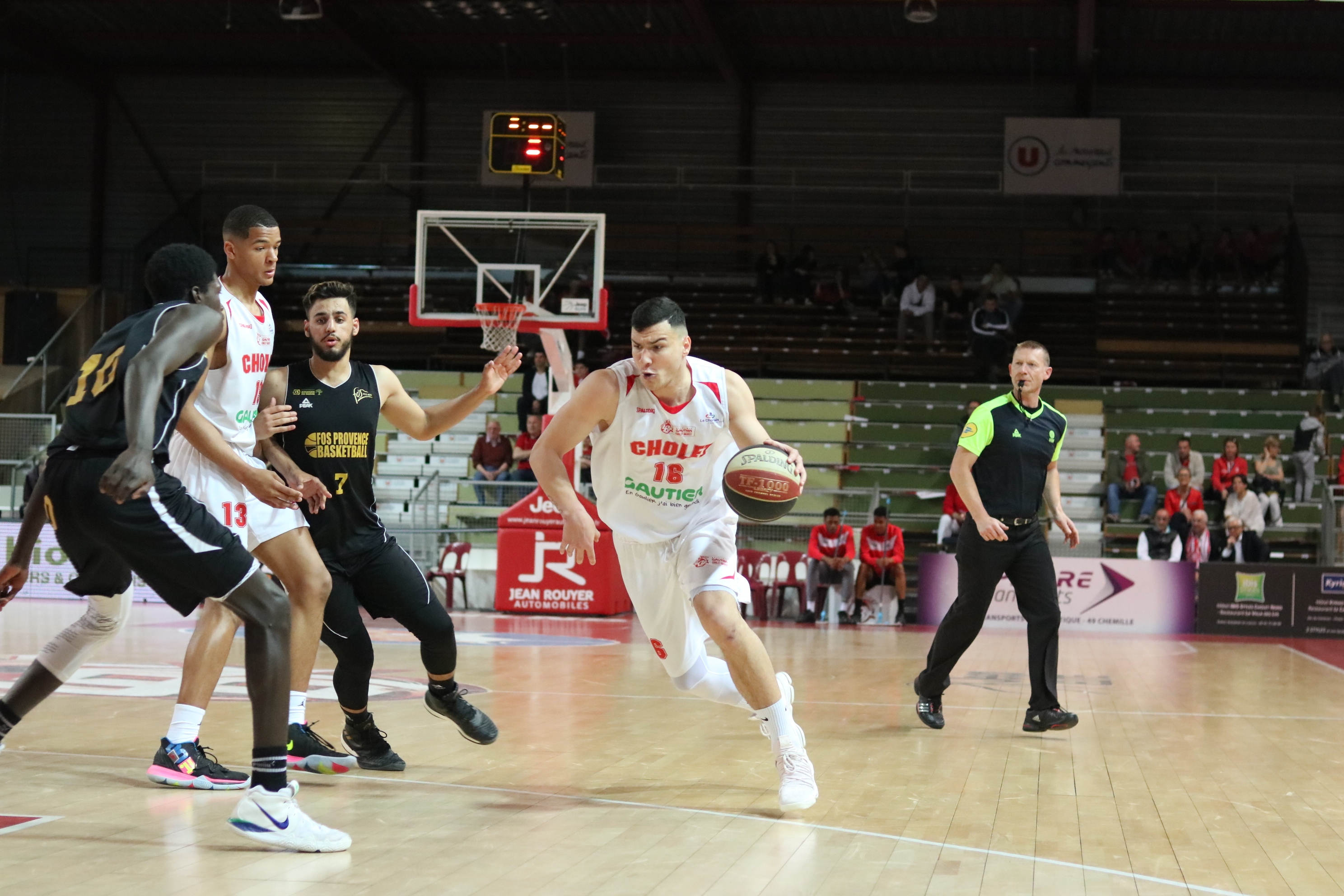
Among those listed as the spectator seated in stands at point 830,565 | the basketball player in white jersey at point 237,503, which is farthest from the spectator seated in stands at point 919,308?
the basketball player in white jersey at point 237,503

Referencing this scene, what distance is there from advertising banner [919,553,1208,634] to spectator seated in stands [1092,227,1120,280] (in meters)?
9.34

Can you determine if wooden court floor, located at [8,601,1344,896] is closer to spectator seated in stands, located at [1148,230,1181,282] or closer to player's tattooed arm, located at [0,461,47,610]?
player's tattooed arm, located at [0,461,47,610]

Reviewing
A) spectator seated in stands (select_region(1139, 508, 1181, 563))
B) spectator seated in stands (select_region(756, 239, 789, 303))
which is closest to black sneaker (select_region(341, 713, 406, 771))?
spectator seated in stands (select_region(1139, 508, 1181, 563))

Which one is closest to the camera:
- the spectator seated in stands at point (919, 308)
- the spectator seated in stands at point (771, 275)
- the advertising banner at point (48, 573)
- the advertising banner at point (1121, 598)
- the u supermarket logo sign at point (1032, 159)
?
the advertising banner at point (1121, 598)

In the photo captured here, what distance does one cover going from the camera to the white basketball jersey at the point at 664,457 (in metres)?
5.50

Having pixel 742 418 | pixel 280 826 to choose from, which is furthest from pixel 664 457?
pixel 280 826

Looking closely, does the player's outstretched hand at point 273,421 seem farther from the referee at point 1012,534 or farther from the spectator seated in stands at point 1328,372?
the spectator seated in stands at point 1328,372

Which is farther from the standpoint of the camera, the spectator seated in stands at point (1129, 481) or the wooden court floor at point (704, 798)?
the spectator seated in stands at point (1129, 481)

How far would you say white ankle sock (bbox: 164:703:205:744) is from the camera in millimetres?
5355

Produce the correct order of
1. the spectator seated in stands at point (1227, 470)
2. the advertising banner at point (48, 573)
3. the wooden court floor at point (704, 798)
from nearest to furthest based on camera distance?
the wooden court floor at point (704, 798) → the advertising banner at point (48, 573) → the spectator seated in stands at point (1227, 470)

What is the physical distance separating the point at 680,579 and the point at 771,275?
19.7 metres

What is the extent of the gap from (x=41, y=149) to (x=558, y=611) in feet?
58.8

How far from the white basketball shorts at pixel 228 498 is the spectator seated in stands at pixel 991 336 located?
17.5 m

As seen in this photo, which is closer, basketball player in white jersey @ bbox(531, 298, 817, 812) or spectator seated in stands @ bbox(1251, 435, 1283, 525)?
basketball player in white jersey @ bbox(531, 298, 817, 812)
